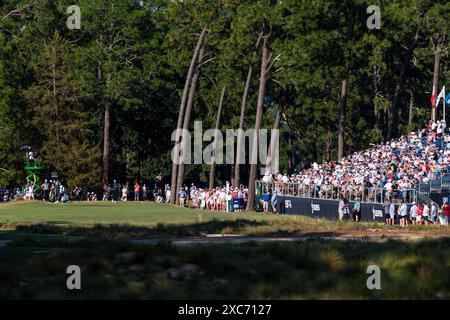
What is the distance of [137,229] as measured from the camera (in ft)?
149

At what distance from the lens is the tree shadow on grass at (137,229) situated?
140 ft

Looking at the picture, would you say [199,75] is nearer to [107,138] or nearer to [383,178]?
[107,138]

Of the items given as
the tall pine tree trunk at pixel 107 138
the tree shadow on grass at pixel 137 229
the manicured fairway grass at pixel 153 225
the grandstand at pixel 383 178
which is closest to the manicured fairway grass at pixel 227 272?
the tree shadow on grass at pixel 137 229

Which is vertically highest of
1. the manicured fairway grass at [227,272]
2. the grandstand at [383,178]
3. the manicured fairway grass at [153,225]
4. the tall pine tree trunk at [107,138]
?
the tall pine tree trunk at [107,138]

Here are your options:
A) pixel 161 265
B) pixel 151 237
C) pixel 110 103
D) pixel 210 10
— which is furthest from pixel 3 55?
pixel 161 265

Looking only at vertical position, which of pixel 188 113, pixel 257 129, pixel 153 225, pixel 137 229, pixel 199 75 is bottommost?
pixel 137 229

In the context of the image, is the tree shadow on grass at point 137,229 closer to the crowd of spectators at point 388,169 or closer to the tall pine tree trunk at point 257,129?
the crowd of spectators at point 388,169

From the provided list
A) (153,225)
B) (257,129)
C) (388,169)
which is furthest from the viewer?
(257,129)

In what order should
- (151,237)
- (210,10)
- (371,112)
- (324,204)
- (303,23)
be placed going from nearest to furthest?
(151,237)
(324,204)
(303,23)
(210,10)
(371,112)

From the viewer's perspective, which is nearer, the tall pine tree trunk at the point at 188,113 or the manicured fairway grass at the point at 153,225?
the manicured fairway grass at the point at 153,225

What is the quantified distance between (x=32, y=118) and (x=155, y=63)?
11.7 metres

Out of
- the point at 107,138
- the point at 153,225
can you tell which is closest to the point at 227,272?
the point at 153,225

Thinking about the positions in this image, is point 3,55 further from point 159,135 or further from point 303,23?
point 303,23

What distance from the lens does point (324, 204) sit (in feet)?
196
